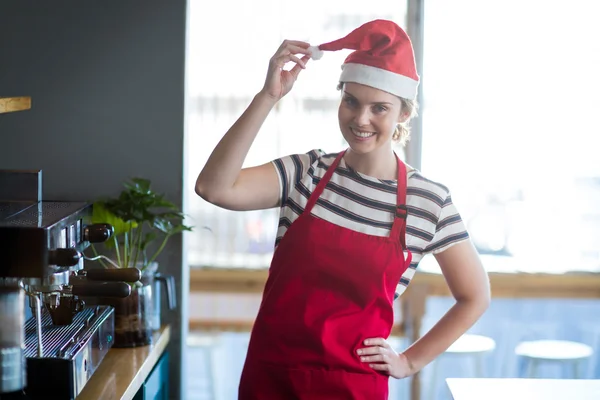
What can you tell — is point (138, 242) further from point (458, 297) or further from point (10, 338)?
point (10, 338)

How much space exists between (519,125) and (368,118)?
149cm

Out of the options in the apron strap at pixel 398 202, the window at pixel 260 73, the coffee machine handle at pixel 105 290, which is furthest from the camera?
the window at pixel 260 73

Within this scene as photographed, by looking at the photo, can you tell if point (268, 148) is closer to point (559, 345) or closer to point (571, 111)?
point (571, 111)

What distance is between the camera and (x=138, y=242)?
98.0 inches

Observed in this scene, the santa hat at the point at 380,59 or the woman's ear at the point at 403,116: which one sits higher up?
the santa hat at the point at 380,59

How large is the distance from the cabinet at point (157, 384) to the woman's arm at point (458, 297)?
0.77 m

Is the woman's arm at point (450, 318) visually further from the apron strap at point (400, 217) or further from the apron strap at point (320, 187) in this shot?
the apron strap at point (320, 187)

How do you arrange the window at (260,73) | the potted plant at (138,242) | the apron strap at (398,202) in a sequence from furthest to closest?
the window at (260,73) → the potted plant at (138,242) → the apron strap at (398,202)

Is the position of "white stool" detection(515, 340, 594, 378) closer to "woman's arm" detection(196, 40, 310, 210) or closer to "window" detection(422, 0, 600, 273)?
"window" detection(422, 0, 600, 273)

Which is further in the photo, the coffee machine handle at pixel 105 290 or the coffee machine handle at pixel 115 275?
the coffee machine handle at pixel 115 275

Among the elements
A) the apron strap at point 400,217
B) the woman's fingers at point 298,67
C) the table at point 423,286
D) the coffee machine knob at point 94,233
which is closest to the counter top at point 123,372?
the coffee machine knob at point 94,233

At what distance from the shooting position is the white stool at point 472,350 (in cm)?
301

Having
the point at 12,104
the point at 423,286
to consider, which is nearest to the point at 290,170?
the point at 12,104

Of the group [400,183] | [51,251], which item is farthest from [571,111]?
[51,251]
